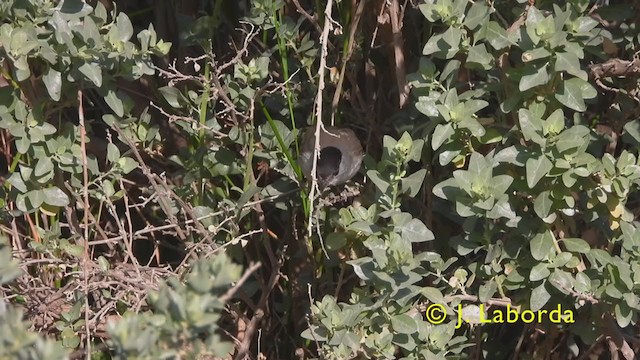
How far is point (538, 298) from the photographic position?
212 centimetres

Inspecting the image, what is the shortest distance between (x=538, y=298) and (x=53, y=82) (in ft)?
3.95

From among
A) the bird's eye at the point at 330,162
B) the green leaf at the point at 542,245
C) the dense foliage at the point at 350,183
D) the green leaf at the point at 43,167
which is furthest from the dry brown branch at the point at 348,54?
the green leaf at the point at 43,167

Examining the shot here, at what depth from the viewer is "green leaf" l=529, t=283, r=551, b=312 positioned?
2117mm

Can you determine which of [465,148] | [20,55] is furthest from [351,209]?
[20,55]

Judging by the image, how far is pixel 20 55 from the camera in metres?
2.01

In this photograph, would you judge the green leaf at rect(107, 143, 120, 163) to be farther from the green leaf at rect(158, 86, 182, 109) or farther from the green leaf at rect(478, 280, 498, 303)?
the green leaf at rect(478, 280, 498, 303)

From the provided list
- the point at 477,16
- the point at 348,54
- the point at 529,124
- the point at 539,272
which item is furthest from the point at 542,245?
the point at 348,54

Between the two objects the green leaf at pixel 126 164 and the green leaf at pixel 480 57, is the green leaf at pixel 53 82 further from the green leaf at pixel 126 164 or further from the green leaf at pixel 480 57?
the green leaf at pixel 480 57

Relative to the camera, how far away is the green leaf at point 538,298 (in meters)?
2.12

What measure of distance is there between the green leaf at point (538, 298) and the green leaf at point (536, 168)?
294 millimetres

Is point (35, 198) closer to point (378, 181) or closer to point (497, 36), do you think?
point (378, 181)

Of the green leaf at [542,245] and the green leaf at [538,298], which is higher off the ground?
the green leaf at [542,245]

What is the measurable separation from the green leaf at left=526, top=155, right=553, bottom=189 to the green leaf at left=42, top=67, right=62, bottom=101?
106 centimetres

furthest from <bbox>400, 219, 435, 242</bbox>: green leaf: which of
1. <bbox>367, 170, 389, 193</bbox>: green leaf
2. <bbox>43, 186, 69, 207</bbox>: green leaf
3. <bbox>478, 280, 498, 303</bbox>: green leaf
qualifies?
<bbox>43, 186, 69, 207</bbox>: green leaf
